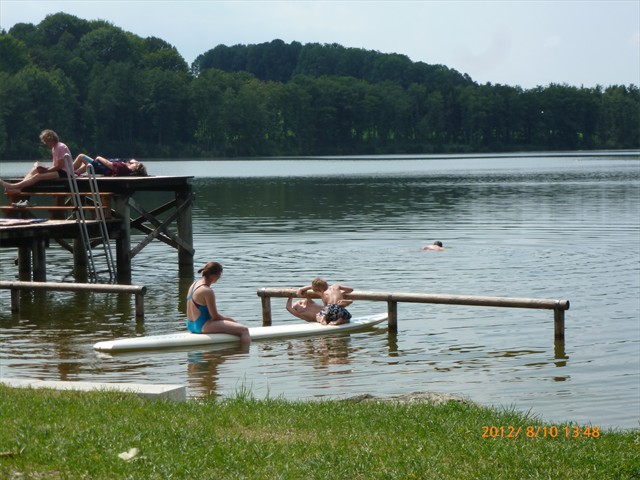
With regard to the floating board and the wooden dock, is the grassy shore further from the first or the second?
the wooden dock

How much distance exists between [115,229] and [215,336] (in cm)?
890

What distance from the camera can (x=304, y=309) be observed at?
1803 centimetres

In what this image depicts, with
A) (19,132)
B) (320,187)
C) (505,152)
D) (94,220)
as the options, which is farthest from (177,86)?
(94,220)

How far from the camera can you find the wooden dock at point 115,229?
21.4 metres

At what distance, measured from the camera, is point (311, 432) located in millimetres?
8500

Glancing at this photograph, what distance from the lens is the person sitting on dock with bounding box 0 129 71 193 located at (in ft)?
71.8

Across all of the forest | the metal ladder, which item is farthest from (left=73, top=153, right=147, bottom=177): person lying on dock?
the forest

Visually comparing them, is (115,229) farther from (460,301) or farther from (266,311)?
(460,301)

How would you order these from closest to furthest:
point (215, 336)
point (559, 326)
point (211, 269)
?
point (211, 269) → point (215, 336) → point (559, 326)

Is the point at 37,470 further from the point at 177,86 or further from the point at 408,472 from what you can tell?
the point at 177,86

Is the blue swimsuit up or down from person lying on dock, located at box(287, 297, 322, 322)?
up

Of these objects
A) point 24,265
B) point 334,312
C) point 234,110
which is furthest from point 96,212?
point 234,110
